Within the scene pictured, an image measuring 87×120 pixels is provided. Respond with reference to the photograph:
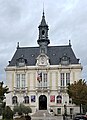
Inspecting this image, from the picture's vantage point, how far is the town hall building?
97062 mm

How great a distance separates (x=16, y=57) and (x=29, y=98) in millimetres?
11879

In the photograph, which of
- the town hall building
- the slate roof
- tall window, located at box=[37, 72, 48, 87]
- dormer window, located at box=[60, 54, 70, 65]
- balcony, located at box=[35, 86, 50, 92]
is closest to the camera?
the town hall building

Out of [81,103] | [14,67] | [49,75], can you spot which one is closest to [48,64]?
[49,75]

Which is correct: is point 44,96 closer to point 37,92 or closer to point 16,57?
point 37,92

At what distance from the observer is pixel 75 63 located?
97.9 meters

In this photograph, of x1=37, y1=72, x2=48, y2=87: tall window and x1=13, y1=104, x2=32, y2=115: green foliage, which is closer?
x1=13, y1=104, x2=32, y2=115: green foliage

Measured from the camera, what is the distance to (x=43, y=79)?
9844 centimetres

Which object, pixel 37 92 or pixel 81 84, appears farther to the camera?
pixel 37 92

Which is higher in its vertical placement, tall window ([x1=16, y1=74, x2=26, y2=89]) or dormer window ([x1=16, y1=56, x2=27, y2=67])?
dormer window ([x1=16, y1=56, x2=27, y2=67])

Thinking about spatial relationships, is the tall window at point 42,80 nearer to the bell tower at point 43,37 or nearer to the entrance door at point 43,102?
the entrance door at point 43,102

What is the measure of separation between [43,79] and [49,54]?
7536mm

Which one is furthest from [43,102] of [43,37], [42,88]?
[43,37]

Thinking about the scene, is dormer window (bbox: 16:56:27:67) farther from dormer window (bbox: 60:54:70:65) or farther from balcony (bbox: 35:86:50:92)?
dormer window (bbox: 60:54:70:65)

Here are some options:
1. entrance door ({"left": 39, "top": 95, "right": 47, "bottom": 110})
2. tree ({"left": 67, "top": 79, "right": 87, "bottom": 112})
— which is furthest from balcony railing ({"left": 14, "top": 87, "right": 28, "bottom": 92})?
tree ({"left": 67, "top": 79, "right": 87, "bottom": 112})
